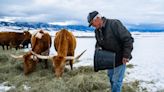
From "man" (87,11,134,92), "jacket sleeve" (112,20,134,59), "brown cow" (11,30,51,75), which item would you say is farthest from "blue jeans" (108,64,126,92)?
"brown cow" (11,30,51,75)

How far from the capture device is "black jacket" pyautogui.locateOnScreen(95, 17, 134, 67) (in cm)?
632

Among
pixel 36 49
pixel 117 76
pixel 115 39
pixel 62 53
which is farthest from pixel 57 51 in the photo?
pixel 115 39

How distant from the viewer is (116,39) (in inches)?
256

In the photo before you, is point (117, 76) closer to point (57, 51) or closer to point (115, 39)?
point (115, 39)

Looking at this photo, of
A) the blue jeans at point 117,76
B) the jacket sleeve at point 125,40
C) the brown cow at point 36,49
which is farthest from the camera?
the brown cow at point 36,49

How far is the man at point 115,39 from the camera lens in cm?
634

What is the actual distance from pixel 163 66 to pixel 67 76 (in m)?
4.29

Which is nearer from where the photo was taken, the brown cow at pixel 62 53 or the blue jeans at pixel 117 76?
the blue jeans at pixel 117 76

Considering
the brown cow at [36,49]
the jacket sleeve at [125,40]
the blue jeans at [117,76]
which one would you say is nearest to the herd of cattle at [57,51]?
the brown cow at [36,49]

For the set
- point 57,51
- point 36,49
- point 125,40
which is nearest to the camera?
point 125,40

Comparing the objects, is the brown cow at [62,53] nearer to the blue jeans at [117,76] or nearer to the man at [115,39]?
the blue jeans at [117,76]

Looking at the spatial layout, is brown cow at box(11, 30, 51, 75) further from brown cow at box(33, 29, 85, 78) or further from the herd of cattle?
brown cow at box(33, 29, 85, 78)

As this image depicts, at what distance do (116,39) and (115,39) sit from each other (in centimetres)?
2

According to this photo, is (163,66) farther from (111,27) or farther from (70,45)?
(111,27)
